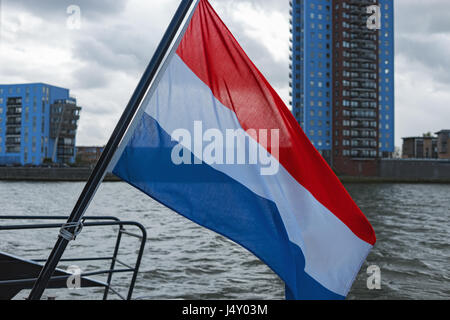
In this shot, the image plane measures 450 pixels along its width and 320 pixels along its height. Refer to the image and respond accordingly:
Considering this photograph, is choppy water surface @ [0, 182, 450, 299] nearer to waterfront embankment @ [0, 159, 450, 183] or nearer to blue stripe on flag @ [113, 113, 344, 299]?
blue stripe on flag @ [113, 113, 344, 299]

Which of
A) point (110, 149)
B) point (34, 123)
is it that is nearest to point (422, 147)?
point (34, 123)

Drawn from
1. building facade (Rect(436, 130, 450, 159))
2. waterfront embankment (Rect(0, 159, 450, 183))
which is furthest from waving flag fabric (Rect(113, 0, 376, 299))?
building facade (Rect(436, 130, 450, 159))

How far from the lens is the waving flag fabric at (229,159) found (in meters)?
3.68

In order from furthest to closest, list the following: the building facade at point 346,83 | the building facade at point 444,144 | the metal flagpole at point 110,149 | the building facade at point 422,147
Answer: the building facade at point 422,147 < the building facade at point 444,144 < the building facade at point 346,83 < the metal flagpole at point 110,149

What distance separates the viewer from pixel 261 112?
147 inches

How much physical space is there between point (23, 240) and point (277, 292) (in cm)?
1328

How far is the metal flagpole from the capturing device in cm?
306

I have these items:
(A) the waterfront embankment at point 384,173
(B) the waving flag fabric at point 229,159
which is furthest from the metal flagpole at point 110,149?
(A) the waterfront embankment at point 384,173

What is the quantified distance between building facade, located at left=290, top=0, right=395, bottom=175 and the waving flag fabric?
97.8m

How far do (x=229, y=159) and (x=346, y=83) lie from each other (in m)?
104

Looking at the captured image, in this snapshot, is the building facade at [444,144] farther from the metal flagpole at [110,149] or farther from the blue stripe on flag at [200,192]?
the metal flagpole at [110,149]

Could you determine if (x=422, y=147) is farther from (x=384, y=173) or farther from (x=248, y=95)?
(x=248, y=95)

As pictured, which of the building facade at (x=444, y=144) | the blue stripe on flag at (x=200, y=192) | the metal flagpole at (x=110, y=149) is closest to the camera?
the metal flagpole at (x=110, y=149)
